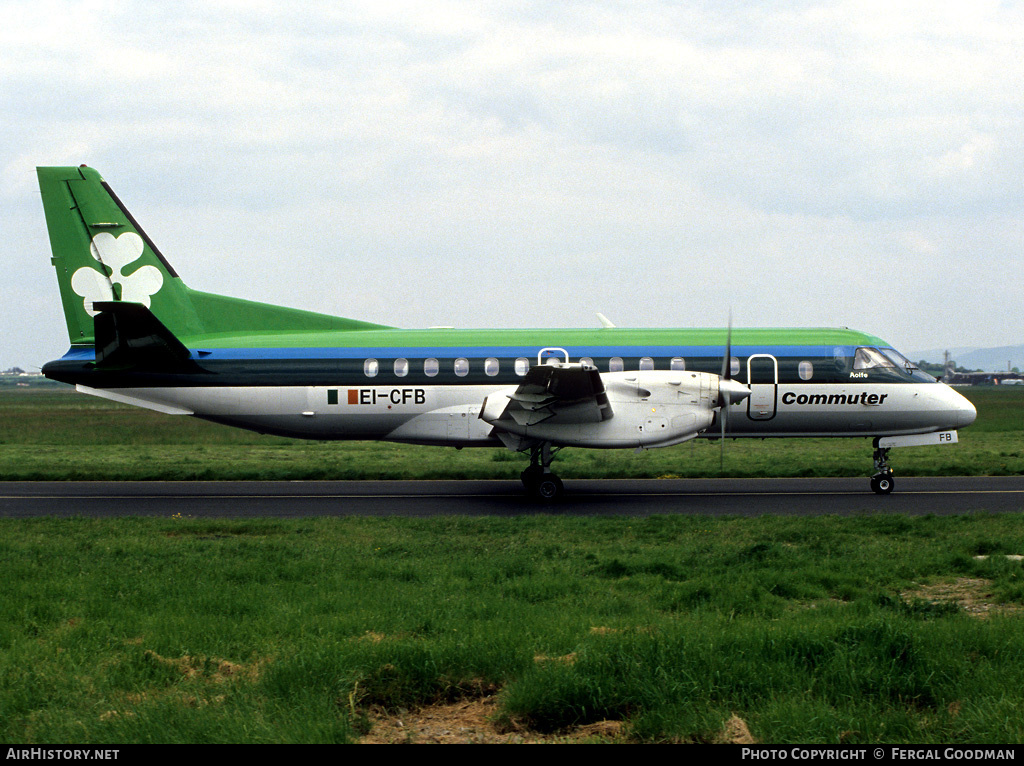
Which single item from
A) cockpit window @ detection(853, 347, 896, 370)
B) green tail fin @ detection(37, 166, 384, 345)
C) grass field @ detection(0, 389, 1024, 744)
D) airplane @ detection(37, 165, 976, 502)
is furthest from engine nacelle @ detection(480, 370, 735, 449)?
green tail fin @ detection(37, 166, 384, 345)

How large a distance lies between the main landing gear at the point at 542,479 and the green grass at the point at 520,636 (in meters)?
4.91

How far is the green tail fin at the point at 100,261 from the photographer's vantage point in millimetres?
19266

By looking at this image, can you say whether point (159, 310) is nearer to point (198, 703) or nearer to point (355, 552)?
point (355, 552)

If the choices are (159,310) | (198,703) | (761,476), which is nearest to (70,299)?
(159,310)

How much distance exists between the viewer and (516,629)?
304 inches

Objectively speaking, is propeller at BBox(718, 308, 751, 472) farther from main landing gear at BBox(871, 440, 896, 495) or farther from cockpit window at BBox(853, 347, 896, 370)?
main landing gear at BBox(871, 440, 896, 495)

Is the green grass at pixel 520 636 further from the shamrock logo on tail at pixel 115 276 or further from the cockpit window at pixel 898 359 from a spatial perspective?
the shamrock logo on tail at pixel 115 276

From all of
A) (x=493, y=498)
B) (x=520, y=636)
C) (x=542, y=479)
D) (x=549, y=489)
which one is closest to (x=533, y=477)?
(x=542, y=479)

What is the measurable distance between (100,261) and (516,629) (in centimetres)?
1574

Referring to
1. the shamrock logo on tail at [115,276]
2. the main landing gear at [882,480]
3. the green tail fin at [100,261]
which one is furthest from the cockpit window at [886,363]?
the shamrock logo on tail at [115,276]

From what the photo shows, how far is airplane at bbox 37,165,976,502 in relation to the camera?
18.8 m

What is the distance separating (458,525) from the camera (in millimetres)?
14523
